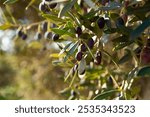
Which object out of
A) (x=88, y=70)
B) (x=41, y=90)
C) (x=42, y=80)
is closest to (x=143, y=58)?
(x=88, y=70)

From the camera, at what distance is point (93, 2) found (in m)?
1.07

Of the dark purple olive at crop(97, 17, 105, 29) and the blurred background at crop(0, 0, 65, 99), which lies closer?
the dark purple olive at crop(97, 17, 105, 29)

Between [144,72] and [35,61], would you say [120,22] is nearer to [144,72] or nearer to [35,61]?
[144,72]

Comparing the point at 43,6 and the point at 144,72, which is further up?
the point at 43,6

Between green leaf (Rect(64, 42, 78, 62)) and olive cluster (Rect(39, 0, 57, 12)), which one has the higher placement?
olive cluster (Rect(39, 0, 57, 12))

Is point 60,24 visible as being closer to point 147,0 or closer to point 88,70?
point 147,0

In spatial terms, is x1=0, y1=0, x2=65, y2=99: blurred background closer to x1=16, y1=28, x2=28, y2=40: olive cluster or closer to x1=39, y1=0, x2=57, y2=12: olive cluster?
x1=16, y1=28, x2=28, y2=40: olive cluster

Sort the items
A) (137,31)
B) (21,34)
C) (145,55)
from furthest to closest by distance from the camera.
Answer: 1. (21,34)
2. (145,55)
3. (137,31)

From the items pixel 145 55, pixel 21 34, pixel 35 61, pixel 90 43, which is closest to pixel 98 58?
pixel 90 43

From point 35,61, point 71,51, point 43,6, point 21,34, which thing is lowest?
point 35,61

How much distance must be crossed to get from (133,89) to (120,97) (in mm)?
75

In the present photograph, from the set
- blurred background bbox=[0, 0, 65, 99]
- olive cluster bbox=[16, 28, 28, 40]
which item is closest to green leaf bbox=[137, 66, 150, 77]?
olive cluster bbox=[16, 28, 28, 40]

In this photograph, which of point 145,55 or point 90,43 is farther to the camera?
point 145,55

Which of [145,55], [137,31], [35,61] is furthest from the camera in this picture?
[35,61]
